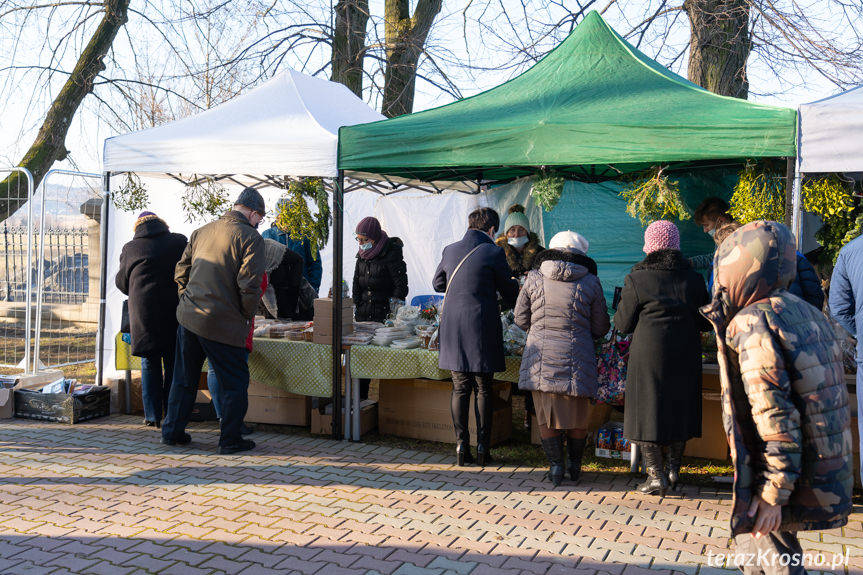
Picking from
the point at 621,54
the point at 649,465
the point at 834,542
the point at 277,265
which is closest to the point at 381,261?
the point at 277,265

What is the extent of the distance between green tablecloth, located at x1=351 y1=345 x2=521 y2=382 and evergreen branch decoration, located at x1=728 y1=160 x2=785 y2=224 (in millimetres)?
1816

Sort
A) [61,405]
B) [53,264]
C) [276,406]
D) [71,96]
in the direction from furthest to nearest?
[71,96] → [53,264] → [61,405] → [276,406]

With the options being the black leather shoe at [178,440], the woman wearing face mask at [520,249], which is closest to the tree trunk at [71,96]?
the black leather shoe at [178,440]

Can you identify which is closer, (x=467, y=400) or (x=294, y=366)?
(x=467, y=400)

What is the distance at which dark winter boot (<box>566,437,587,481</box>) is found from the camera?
491 centimetres

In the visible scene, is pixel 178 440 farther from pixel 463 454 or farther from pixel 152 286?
pixel 463 454

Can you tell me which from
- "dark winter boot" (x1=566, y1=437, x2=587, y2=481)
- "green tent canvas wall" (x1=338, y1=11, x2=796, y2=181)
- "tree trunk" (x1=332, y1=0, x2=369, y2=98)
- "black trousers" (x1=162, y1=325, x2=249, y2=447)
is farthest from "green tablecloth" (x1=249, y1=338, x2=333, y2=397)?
"tree trunk" (x1=332, y1=0, x2=369, y2=98)

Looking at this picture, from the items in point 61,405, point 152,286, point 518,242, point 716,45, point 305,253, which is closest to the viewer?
point 152,286

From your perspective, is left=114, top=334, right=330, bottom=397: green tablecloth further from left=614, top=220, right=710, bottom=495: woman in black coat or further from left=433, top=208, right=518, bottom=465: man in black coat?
left=614, top=220, right=710, bottom=495: woman in black coat

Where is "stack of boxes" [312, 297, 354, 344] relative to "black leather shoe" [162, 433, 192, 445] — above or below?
above

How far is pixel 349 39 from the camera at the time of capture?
13.8m

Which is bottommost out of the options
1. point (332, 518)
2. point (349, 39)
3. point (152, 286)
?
point (332, 518)

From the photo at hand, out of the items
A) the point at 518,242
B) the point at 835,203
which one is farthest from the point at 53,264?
the point at 835,203

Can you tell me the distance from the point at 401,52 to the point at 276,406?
877 centimetres
